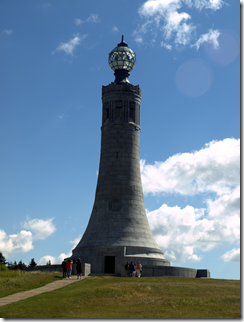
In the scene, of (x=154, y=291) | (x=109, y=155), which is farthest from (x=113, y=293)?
(x=109, y=155)

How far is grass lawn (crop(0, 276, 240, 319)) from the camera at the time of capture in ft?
61.6

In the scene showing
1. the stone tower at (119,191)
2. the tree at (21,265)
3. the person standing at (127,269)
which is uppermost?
the stone tower at (119,191)

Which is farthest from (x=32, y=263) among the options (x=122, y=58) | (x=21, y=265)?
(x=122, y=58)

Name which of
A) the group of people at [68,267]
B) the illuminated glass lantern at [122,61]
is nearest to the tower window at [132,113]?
the illuminated glass lantern at [122,61]

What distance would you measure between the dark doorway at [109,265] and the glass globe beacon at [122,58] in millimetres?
25674

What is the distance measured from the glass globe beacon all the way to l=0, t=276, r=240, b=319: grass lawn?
36.2 metres

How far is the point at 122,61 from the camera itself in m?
56.7

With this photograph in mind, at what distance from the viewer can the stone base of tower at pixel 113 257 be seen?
44.6m

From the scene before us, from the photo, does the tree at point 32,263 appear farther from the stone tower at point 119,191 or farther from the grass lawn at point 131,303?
the grass lawn at point 131,303

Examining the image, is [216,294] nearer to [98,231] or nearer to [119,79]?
[98,231]

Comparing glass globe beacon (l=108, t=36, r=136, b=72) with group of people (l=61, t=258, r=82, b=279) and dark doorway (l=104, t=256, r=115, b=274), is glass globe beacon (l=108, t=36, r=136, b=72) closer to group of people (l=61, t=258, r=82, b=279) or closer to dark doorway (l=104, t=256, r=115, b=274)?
dark doorway (l=104, t=256, r=115, b=274)

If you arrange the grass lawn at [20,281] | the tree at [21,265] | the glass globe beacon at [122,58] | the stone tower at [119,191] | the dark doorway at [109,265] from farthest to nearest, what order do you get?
the tree at [21,265] → the glass globe beacon at [122,58] → the stone tower at [119,191] → the dark doorway at [109,265] → the grass lawn at [20,281]

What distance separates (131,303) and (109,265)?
A: 24.6 m

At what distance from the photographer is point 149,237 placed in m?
50.4
